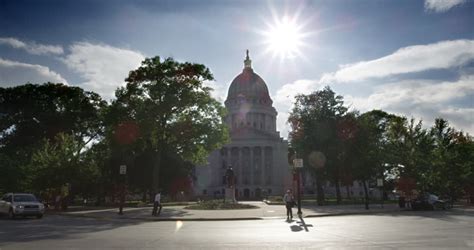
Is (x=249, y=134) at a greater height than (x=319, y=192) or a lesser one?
greater

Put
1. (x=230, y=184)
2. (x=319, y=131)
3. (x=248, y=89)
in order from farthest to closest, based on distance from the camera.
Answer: (x=248, y=89)
(x=319, y=131)
(x=230, y=184)

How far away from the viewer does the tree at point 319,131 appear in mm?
50094

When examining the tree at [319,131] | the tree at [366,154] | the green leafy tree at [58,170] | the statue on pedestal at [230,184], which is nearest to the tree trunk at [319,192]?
A: the tree at [319,131]

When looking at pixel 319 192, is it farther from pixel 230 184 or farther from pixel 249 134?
pixel 249 134

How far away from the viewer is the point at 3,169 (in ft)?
175

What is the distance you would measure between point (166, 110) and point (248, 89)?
8323cm

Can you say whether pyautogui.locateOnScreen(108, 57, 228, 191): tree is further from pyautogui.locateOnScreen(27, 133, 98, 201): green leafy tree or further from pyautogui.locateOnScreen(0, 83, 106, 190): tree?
pyautogui.locateOnScreen(0, 83, 106, 190): tree

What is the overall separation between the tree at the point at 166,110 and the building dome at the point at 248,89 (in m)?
77.2

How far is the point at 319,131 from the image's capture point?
5006 cm

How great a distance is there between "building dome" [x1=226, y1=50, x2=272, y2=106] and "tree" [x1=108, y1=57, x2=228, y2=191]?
77178mm

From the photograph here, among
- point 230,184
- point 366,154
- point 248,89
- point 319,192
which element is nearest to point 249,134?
point 248,89

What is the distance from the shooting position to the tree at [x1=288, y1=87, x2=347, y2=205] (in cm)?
5009

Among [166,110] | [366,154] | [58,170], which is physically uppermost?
[166,110]

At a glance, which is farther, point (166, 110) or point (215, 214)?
point (166, 110)
